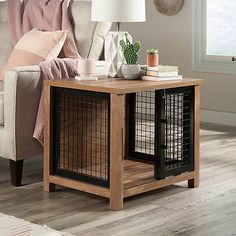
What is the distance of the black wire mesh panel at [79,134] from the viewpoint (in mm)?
3697

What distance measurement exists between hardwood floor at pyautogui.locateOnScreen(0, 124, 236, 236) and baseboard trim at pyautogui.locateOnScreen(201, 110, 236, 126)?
1873mm

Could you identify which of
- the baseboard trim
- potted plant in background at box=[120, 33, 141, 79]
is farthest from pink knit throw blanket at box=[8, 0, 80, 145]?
the baseboard trim

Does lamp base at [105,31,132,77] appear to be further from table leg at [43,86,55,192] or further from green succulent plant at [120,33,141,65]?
table leg at [43,86,55,192]

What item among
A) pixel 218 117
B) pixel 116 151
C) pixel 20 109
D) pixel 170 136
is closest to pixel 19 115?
pixel 20 109

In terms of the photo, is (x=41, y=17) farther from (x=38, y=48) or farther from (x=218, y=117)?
(x=218, y=117)

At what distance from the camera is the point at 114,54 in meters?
3.81

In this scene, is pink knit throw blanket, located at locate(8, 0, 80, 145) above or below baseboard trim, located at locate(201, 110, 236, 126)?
above

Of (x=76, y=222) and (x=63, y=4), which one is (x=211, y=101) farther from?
(x=76, y=222)

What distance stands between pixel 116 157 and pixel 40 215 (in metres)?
0.46

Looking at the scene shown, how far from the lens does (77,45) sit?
14.4 feet

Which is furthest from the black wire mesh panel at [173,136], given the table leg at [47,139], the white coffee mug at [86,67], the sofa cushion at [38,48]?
the sofa cushion at [38,48]

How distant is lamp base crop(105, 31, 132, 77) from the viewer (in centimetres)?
381

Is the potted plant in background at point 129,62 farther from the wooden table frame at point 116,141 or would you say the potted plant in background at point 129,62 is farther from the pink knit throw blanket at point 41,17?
the pink knit throw blanket at point 41,17

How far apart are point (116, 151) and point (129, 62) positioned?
63 cm
